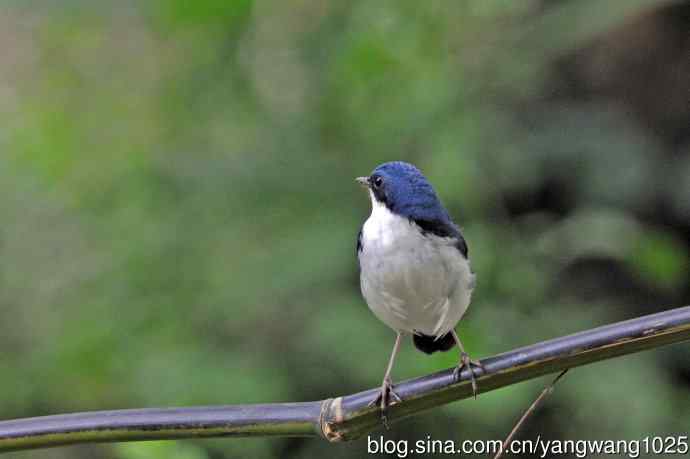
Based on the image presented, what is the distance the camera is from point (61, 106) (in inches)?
228

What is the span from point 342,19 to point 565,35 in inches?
48.4

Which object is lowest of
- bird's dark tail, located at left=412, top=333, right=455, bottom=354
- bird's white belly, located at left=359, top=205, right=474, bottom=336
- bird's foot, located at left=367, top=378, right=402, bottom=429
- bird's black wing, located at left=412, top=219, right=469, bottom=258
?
bird's foot, located at left=367, top=378, right=402, bottom=429

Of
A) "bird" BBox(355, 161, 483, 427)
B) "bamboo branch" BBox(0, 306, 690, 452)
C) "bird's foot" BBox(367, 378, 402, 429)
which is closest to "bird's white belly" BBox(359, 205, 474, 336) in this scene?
"bird" BBox(355, 161, 483, 427)

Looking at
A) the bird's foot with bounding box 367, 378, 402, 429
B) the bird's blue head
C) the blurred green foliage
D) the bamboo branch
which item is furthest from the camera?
the blurred green foliage

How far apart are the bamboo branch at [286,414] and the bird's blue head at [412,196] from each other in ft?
3.57

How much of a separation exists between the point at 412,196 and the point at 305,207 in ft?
6.23

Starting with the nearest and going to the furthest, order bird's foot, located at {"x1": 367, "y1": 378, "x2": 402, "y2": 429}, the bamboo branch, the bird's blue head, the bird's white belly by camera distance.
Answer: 1. the bamboo branch
2. bird's foot, located at {"x1": 367, "y1": 378, "x2": 402, "y2": 429}
3. the bird's white belly
4. the bird's blue head

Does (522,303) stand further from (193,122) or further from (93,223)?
(93,223)

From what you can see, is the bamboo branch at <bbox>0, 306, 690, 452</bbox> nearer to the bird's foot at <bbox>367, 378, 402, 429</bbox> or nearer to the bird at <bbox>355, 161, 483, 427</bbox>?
the bird's foot at <bbox>367, 378, 402, 429</bbox>

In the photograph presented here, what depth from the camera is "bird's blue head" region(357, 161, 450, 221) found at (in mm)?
3181

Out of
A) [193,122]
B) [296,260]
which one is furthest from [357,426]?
[193,122]

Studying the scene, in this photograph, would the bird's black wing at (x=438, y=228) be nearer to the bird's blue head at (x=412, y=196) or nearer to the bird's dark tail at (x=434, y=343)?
the bird's blue head at (x=412, y=196)

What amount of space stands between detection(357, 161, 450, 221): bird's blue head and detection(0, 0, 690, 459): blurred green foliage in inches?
42.8

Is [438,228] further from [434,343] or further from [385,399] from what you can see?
[385,399]
